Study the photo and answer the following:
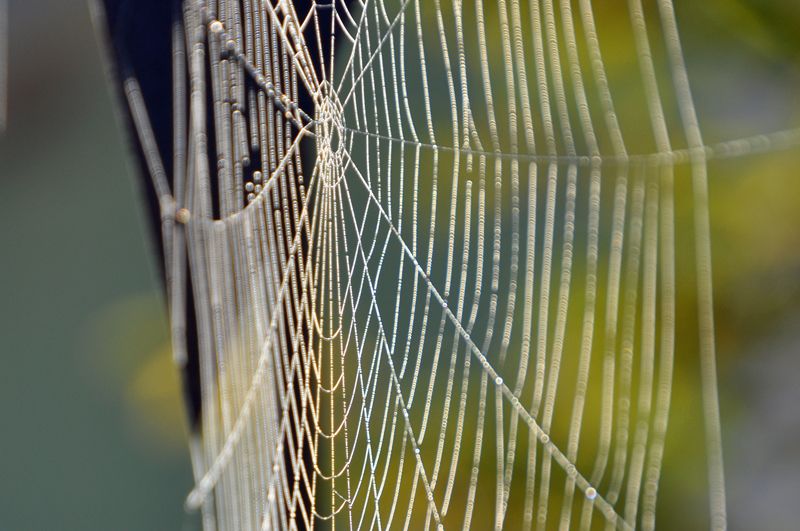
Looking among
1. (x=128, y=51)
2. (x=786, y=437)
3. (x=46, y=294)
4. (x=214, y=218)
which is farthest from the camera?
(x=46, y=294)

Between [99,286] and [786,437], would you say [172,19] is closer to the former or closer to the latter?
[99,286]

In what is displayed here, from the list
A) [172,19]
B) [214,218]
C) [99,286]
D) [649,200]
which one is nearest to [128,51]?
[172,19]

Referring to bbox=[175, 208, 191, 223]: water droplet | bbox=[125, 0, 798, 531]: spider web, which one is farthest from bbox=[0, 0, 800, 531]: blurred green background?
bbox=[175, 208, 191, 223]: water droplet

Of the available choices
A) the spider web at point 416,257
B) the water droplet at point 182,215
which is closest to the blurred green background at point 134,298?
the spider web at point 416,257

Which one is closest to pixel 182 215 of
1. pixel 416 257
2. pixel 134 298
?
pixel 416 257

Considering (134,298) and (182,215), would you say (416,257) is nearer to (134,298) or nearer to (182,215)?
(182,215)

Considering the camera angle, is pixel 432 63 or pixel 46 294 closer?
pixel 432 63
